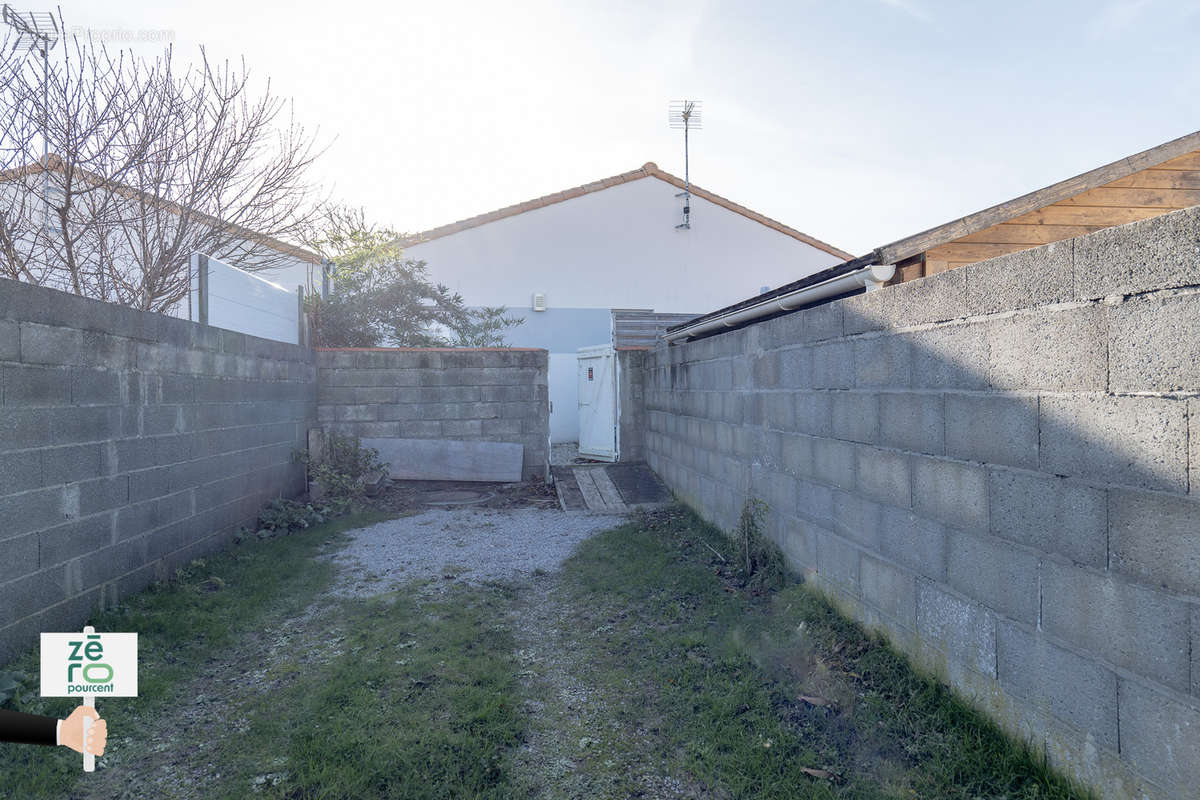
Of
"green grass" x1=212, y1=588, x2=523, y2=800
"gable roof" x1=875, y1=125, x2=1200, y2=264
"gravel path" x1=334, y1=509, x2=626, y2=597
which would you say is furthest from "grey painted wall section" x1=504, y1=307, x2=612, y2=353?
"green grass" x1=212, y1=588, x2=523, y2=800

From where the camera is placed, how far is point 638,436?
35.2 ft

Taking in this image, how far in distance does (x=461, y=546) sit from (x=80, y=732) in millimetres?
5222

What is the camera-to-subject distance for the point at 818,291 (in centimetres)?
514

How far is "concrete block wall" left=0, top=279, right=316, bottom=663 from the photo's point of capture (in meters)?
3.49

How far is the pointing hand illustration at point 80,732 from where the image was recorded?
1187mm

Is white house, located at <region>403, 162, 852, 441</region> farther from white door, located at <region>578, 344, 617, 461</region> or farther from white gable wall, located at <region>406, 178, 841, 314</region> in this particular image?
white door, located at <region>578, 344, 617, 461</region>

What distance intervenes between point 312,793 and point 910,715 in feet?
7.75

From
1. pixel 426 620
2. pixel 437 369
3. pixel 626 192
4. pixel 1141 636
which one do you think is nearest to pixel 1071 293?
pixel 1141 636

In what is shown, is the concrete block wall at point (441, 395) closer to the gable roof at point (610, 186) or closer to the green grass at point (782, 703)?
the green grass at point (782, 703)

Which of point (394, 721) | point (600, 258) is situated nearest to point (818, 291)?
point (394, 721)

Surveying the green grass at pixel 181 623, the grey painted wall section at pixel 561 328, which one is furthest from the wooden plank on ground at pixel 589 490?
the grey painted wall section at pixel 561 328

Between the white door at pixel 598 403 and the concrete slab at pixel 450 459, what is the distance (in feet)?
6.31

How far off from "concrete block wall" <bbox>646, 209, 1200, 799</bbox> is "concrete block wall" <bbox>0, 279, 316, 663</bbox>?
434 cm

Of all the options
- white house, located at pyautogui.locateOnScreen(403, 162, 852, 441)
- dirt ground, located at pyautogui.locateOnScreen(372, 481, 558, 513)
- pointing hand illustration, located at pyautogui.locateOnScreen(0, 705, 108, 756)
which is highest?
white house, located at pyautogui.locateOnScreen(403, 162, 852, 441)
